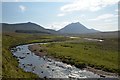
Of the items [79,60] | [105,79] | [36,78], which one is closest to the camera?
[36,78]

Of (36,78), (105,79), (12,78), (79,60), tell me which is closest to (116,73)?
(105,79)

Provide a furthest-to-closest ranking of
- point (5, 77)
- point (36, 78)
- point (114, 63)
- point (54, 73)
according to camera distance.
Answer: point (114, 63)
point (54, 73)
point (36, 78)
point (5, 77)

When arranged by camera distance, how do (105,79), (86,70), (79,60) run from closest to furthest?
(105,79), (86,70), (79,60)

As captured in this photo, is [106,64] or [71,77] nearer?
[71,77]

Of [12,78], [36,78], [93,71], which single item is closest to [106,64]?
[93,71]

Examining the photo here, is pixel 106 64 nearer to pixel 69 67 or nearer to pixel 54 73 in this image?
pixel 69 67

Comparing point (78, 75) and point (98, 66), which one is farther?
point (98, 66)

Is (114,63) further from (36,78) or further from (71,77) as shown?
(36,78)

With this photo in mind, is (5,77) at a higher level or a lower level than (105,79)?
higher

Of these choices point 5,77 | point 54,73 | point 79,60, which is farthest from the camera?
point 79,60
